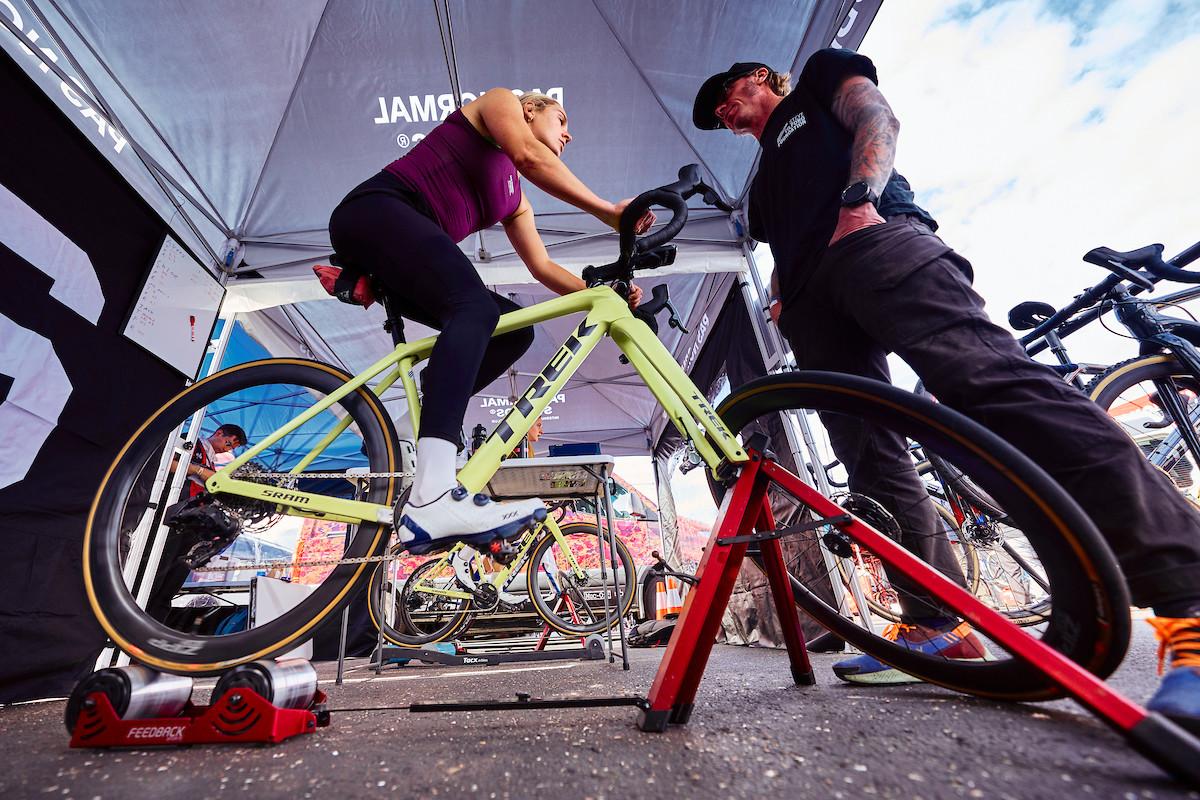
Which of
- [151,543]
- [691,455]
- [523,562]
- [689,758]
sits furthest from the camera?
[523,562]

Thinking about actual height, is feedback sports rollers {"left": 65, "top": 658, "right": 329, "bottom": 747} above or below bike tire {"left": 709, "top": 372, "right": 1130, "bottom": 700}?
below

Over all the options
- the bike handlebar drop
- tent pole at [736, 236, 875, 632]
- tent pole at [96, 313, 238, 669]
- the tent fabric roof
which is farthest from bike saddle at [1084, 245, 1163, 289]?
tent pole at [96, 313, 238, 669]

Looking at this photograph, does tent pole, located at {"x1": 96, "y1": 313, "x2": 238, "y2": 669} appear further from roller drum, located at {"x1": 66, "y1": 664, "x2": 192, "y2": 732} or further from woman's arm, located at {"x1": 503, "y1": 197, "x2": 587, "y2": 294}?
woman's arm, located at {"x1": 503, "y1": 197, "x2": 587, "y2": 294}

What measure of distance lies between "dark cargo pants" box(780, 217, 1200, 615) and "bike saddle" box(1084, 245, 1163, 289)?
5.67 feet

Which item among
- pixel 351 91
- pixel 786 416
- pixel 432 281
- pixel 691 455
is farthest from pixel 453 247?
pixel 351 91

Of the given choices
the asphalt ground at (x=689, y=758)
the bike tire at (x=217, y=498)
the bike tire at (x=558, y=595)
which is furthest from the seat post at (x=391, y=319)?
the bike tire at (x=558, y=595)

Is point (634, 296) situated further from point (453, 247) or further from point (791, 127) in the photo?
point (791, 127)

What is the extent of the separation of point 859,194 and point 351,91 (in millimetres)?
3290

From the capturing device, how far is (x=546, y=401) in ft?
4.17

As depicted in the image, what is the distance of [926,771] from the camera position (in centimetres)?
59

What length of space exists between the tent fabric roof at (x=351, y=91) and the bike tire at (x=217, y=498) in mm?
1525

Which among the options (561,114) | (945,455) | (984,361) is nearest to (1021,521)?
(945,455)

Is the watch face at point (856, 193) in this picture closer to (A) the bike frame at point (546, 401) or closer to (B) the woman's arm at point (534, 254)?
(A) the bike frame at point (546, 401)

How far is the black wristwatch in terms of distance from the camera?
119 cm
